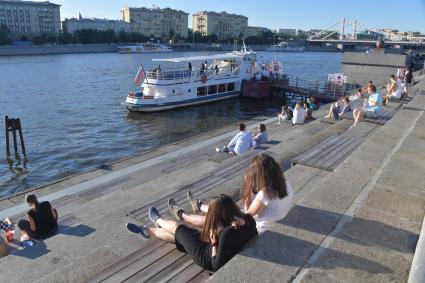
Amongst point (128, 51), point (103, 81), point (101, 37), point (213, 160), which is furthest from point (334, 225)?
point (101, 37)

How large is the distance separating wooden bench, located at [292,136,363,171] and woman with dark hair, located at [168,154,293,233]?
331 cm

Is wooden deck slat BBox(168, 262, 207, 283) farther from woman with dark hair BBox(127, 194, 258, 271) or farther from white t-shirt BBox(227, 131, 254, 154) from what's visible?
white t-shirt BBox(227, 131, 254, 154)

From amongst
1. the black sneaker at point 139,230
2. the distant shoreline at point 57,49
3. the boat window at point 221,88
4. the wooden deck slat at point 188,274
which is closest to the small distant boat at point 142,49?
the distant shoreline at point 57,49

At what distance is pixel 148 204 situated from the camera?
22.5ft

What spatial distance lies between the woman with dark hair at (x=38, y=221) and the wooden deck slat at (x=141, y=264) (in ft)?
10.0

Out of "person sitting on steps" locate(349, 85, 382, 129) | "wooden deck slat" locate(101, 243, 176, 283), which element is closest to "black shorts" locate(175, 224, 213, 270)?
"wooden deck slat" locate(101, 243, 176, 283)

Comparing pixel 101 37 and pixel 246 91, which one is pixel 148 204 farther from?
pixel 101 37

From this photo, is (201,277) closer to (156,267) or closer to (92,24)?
(156,267)

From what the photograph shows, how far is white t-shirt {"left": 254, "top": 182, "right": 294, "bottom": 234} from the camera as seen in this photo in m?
4.54

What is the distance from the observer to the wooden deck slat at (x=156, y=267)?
4211mm

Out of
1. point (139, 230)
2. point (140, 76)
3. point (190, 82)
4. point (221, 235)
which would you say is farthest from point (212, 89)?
point (221, 235)

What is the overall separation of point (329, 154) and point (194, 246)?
5163 mm

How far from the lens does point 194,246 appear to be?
4.33 m

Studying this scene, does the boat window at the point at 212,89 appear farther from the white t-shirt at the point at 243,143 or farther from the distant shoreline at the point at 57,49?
the distant shoreline at the point at 57,49
